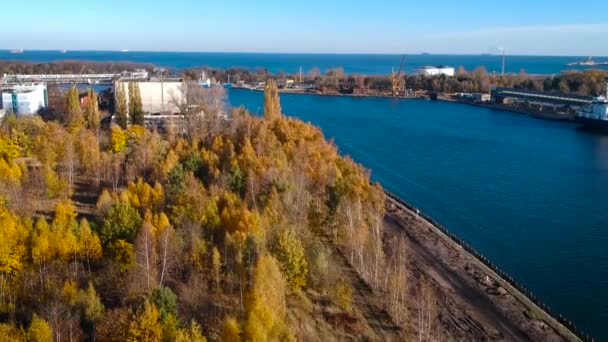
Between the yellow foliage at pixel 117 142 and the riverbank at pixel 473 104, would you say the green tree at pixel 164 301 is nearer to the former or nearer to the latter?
the yellow foliage at pixel 117 142

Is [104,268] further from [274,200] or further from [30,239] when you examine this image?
[274,200]

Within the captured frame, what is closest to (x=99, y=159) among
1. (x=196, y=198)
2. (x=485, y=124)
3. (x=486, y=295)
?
(x=196, y=198)

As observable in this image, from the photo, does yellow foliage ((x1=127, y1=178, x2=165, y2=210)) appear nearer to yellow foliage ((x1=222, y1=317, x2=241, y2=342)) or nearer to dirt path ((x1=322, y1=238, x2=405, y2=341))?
dirt path ((x1=322, y1=238, x2=405, y2=341))

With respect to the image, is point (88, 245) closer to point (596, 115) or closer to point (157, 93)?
point (157, 93)

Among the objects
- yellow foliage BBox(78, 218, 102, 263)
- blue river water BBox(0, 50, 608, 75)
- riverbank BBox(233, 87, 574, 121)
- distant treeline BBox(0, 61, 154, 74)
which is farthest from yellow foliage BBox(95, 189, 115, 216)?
blue river water BBox(0, 50, 608, 75)

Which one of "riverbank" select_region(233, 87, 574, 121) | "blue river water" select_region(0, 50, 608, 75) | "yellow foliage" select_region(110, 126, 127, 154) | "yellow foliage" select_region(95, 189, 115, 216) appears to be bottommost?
"yellow foliage" select_region(95, 189, 115, 216)

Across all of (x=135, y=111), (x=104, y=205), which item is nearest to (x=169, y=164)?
(x=104, y=205)

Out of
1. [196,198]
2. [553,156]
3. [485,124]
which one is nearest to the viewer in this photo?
[196,198]
